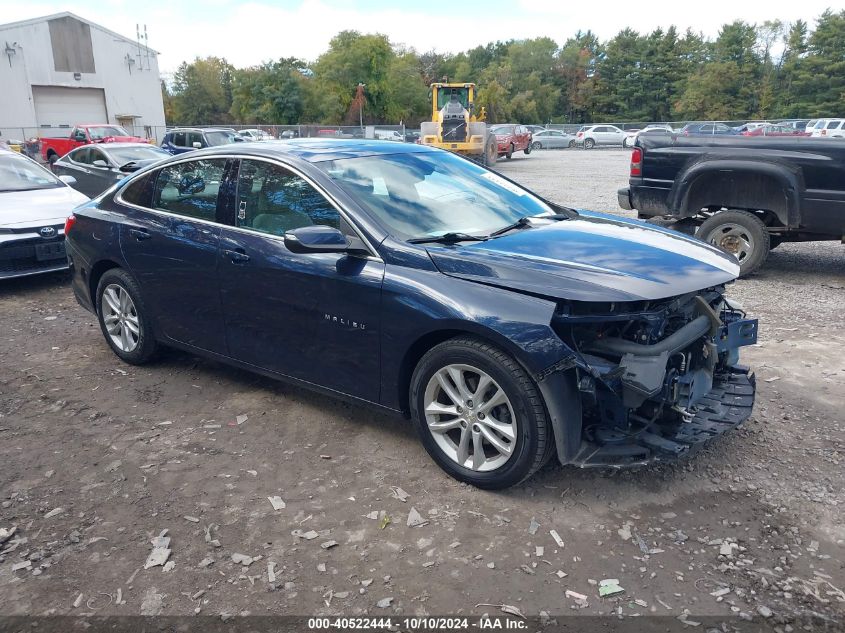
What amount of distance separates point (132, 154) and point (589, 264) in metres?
13.4

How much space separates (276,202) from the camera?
423 centimetres

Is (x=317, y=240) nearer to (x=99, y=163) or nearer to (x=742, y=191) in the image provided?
(x=742, y=191)

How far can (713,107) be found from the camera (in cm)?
6662

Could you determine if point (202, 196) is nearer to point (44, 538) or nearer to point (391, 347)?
point (391, 347)

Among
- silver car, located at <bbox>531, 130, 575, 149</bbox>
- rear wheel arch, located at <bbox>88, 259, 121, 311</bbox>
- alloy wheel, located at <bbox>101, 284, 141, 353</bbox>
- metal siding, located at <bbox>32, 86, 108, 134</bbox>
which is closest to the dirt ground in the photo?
alloy wheel, located at <bbox>101, 284, 141, 353</bbox>

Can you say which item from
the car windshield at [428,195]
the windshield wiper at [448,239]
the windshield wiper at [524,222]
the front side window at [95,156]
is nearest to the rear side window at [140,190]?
the car windshield at [428,195]

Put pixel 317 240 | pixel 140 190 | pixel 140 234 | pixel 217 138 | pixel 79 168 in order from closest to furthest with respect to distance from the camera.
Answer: pixel 317 240 → pixel 140 234 → pixel 140 190 → pixel 79 168 → pixel 217 138

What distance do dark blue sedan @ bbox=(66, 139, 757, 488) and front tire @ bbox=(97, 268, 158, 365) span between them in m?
0.14

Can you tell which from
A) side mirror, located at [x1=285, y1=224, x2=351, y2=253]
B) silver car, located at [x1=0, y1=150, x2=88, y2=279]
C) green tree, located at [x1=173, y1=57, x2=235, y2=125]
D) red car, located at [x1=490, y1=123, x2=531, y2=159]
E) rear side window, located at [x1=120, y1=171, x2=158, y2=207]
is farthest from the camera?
green tree, located at [x1=173, y1=57, x2=235, y2=125]

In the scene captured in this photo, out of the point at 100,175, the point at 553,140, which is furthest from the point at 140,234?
the point at 553,140

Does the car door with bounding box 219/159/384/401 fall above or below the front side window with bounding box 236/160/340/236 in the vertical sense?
below

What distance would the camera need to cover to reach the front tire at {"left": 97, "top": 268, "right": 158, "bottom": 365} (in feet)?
16.9

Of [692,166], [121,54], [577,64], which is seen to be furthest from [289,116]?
[692,166]

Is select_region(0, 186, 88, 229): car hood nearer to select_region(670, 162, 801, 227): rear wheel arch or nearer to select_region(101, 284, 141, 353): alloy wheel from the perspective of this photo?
select_region(101, 284, 141, 353): alloy wheel
